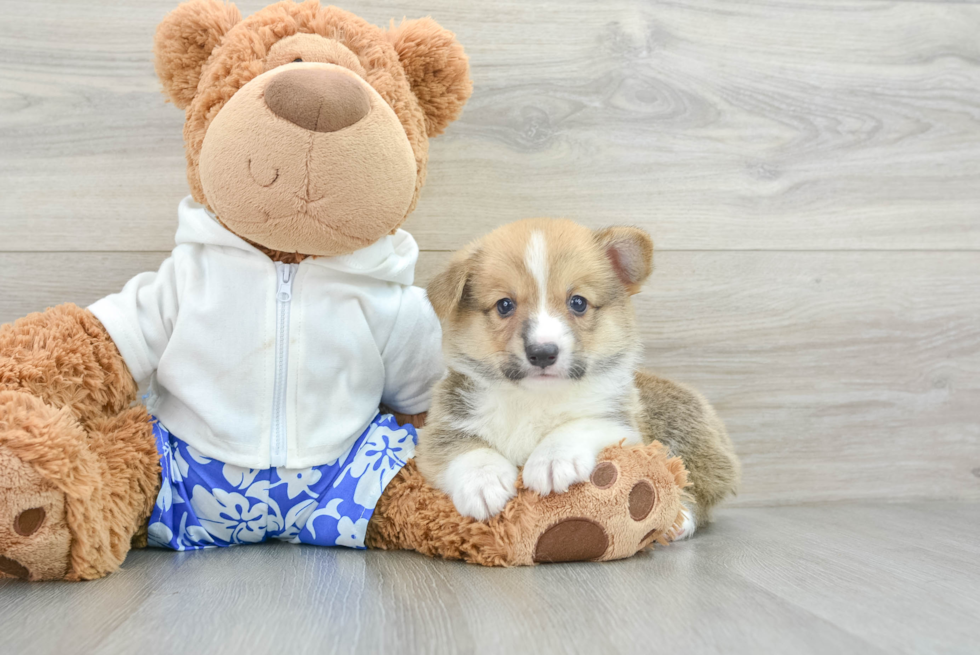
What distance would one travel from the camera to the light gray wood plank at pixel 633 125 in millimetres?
1859

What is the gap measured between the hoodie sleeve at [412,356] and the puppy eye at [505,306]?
0.85 ft

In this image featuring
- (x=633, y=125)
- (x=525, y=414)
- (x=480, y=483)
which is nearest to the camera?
(x=480, y=483)

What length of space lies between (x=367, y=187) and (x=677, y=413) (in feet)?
2.69

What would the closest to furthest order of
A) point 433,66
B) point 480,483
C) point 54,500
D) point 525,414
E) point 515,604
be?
point 515,604 < point 54,500 < point 480,483 < point 525,414 < point 433,66

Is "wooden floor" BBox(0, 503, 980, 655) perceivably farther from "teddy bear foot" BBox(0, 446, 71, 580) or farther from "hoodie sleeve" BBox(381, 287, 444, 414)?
"hoodie sleeve" BBox(381, 287, 444, 414)

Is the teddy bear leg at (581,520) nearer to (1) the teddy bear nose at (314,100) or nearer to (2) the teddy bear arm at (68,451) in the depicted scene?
(2) the teddy bear arm at (68,451)

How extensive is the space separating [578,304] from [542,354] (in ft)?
0.59

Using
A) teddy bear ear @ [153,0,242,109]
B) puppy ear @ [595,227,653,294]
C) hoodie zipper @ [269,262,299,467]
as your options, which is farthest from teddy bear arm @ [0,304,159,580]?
puppy ear @ [595,227,653,294]

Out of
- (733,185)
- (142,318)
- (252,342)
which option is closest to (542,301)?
(252,342)

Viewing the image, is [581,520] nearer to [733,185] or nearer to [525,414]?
[525,414]

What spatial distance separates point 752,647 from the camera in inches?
38.9

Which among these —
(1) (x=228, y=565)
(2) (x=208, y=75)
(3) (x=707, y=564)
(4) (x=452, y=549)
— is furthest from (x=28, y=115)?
(3) (x=707, y=564)

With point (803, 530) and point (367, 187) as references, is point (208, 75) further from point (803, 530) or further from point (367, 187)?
point (803, 530)

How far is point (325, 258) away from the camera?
156 centimetres
